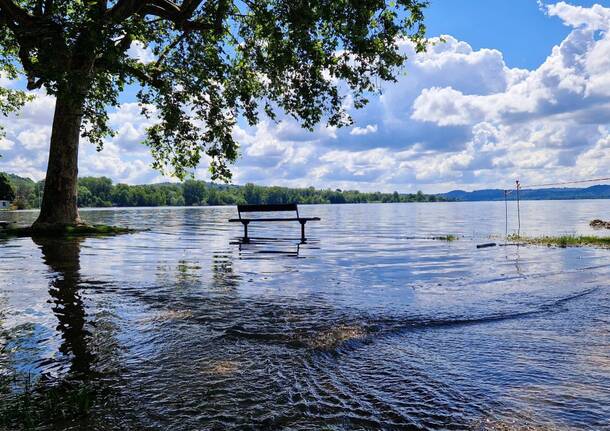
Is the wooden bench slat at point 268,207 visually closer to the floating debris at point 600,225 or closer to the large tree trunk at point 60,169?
the large tree trunk at point 60,169

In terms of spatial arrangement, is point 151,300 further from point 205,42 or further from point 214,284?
point 205,42

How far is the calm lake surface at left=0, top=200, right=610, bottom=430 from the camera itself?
4.34 meters

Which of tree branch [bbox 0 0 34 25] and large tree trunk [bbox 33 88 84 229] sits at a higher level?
tree branch [bbox 0 0 34 25]

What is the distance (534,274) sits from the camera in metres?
13.5

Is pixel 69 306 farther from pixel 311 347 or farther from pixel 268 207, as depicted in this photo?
pixel 268 207

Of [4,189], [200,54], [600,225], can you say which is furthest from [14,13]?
[4,189]

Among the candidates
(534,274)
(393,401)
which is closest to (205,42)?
(534,274)

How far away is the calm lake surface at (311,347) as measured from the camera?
434 centimetres

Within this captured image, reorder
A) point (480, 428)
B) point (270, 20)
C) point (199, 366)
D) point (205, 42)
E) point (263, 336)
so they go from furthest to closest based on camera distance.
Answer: point (205, 42) → point (270, 20) → point (263, 336) → point (199, 366) → point (480, 428)

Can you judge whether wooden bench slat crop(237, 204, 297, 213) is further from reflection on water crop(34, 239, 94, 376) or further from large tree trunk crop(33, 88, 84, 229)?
reflection on water crop(34, 239, 94, 376)

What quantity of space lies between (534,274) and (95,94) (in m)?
14.9

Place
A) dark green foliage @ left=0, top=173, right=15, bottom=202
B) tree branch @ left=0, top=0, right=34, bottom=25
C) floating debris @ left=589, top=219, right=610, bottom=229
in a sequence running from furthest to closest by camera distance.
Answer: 1. dark green foliage @ left=0, top=173, right=15, bottom=202
2. floating debris @ left=589, top=219, right=610, bottom=229
3. tree branch @ left=0, top=0, right=34, bottom=25

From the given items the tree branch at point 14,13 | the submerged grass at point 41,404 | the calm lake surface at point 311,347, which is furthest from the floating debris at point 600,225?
the submerged grass at point 41,404

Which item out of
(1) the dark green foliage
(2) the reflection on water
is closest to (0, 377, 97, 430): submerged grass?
(2) the reflection on water
